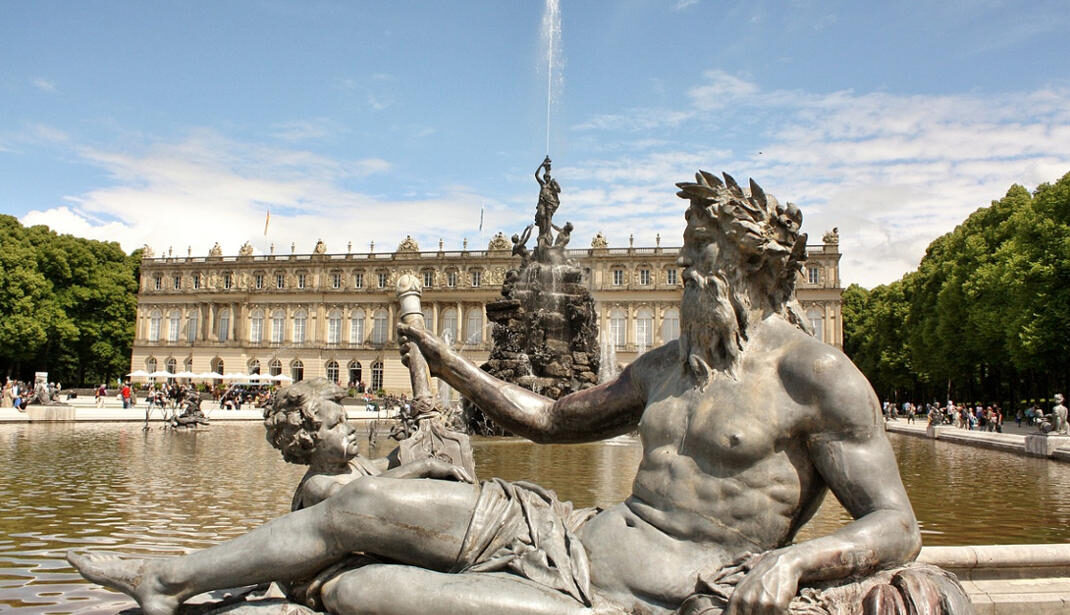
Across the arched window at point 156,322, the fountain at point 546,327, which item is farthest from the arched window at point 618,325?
the fountain at point 546,327

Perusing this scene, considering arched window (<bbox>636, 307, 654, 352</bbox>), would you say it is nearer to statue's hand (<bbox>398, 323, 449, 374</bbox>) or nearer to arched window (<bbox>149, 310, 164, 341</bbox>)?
arched window (<bbox>149, 310, 164, 341</bbox>)

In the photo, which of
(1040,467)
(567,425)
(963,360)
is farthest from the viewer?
(963,360)

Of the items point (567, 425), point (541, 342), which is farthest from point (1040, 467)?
point (567, 425)

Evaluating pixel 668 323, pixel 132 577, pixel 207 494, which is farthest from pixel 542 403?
pixel 668 323

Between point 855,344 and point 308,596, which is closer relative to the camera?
point 308,596

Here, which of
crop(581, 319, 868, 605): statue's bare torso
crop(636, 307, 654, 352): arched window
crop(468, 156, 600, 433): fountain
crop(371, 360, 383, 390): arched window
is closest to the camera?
crop(581, 319, 868, 605): statue's bare torso

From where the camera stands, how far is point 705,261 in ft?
8.00

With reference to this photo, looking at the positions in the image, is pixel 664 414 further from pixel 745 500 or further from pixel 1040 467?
pixel 1040 467

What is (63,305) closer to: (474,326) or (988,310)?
(474,326)

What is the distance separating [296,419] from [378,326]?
73.5 metres

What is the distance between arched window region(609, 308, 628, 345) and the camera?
2798 inches

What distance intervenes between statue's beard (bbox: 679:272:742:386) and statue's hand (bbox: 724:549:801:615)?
56cm

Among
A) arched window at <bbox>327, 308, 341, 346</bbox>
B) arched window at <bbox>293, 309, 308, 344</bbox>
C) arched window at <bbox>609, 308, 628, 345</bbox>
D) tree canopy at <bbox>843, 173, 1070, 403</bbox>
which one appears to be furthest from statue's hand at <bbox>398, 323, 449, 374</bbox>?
arched window at <bbox>293, 309, 308, 344</bbox>

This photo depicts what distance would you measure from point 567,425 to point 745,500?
69 cm
